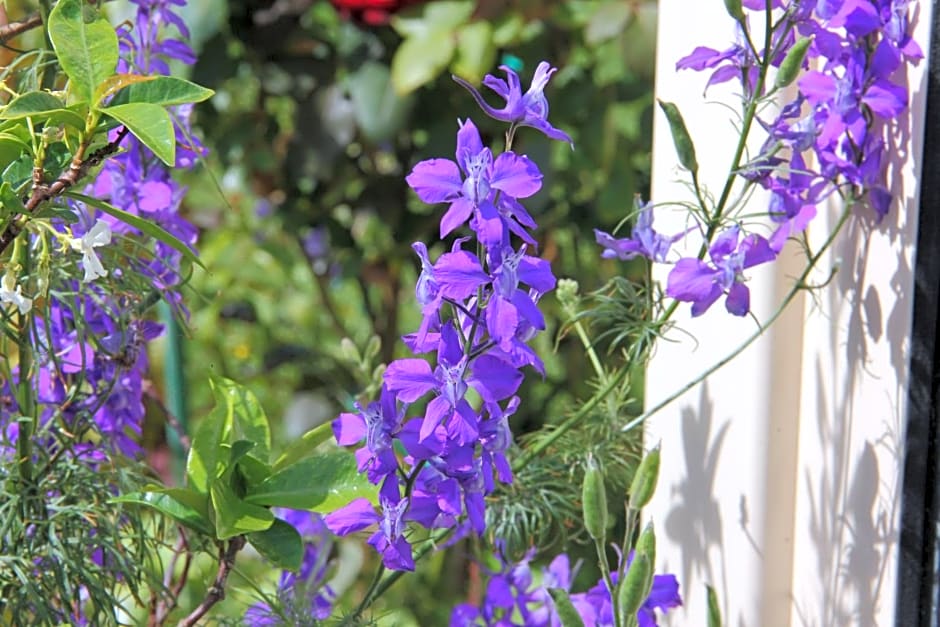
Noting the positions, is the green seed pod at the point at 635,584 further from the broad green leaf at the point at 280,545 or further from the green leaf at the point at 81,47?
the green leaf at the point at 81,47

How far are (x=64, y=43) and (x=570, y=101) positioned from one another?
2.89 ft

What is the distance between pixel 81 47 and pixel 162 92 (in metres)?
0.03

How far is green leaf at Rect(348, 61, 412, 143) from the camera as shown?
1.32 metres

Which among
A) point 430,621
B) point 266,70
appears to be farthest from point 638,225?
point 266,70

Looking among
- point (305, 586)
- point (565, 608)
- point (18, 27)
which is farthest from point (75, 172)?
point (305, 586)

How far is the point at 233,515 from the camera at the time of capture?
59 centimetres

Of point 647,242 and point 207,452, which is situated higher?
point 647,242

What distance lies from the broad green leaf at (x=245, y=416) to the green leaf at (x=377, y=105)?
0.69 metres

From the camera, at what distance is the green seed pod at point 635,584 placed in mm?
550

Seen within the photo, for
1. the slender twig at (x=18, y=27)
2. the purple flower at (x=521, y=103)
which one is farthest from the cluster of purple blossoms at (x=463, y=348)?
the slender twig at (x=18, y=27)

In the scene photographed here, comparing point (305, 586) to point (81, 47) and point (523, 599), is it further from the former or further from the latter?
point (81, 47)

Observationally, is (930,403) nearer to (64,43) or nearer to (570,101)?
(64,43)

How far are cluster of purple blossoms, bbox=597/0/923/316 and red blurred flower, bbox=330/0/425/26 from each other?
694 millimetres

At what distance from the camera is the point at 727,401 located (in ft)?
2.49
